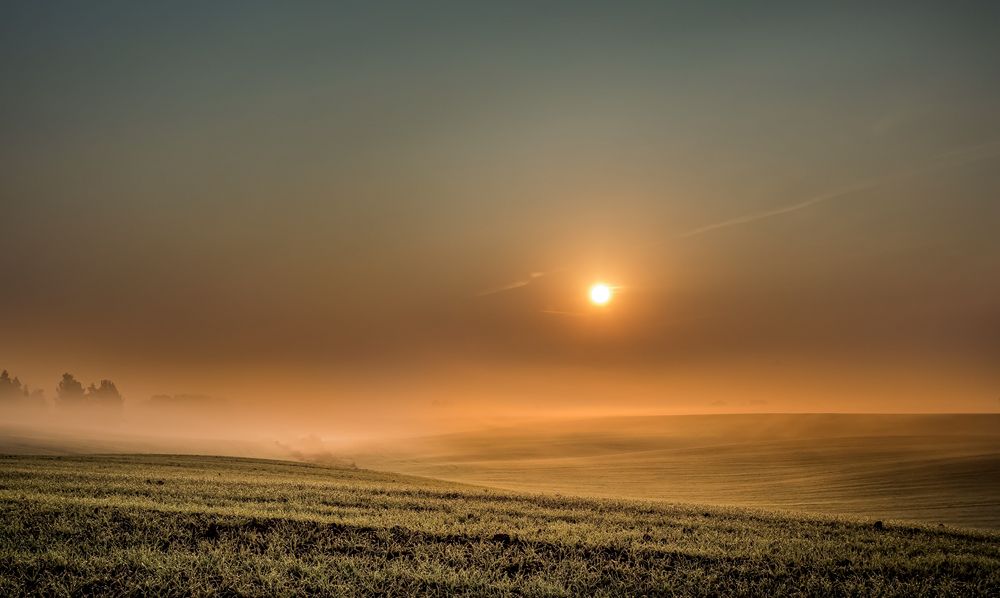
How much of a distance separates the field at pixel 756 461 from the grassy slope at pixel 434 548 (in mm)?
8310

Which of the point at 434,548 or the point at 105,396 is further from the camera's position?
the point at 105,396

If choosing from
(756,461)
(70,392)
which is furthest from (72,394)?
(756,461)

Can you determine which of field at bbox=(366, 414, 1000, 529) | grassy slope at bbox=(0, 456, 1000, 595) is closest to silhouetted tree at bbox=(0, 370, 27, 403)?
field at bbox=(366, 414, 1000, 529)

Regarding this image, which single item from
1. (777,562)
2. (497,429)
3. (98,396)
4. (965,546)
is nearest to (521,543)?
(777,562)

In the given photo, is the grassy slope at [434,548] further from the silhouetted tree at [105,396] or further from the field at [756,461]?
the silhouetted tree at [105,396]

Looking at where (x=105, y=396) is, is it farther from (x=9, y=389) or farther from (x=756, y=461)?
(x=756, y=461)

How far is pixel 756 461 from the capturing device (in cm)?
6184

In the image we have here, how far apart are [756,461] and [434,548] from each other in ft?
195

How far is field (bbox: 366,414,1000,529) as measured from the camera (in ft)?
118

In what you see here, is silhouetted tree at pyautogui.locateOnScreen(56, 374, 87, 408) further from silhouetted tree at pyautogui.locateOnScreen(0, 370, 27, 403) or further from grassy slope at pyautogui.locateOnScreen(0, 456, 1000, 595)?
grassy slope at pyautogui.locateOnScreen(0, 456, 1000, 595)

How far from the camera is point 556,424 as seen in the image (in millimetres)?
116062

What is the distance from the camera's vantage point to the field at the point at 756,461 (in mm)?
35969

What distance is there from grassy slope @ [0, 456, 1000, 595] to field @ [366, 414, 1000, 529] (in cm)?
831

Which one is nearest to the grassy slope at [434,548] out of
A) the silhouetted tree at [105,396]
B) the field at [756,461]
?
the field at [756,461]
